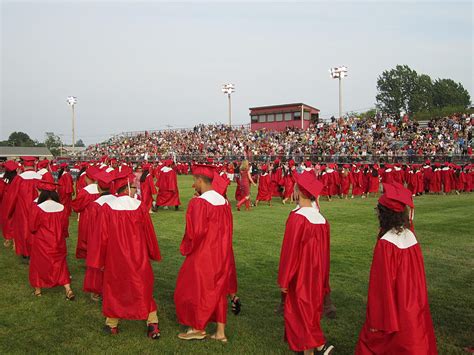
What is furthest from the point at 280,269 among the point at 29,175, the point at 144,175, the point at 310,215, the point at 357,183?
the point at 357,183

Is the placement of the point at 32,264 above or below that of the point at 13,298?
above

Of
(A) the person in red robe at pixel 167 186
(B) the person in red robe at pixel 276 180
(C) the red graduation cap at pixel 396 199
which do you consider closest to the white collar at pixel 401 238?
(C) the red graduation cap at pixel 396 199

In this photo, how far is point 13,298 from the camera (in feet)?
22.1

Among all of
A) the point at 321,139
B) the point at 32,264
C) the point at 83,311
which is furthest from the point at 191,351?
the point at 321,139

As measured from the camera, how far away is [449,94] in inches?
3265

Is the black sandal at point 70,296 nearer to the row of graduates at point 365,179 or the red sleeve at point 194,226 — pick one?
the red sleeve at point 194,226

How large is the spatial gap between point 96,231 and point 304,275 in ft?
8.19

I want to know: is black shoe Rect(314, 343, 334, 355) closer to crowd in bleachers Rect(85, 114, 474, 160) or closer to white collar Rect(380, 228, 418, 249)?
white collar Rect(380, 228, 418, 249)

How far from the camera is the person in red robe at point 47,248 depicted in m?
6.68

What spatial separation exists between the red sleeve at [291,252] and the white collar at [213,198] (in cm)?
98

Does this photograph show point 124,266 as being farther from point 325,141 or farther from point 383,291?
point 325,141

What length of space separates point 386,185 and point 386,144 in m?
27.6

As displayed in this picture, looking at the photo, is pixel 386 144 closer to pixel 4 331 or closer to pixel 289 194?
pixel 289 194

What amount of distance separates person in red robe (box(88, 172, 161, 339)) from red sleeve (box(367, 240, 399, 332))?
2588 millimetres
